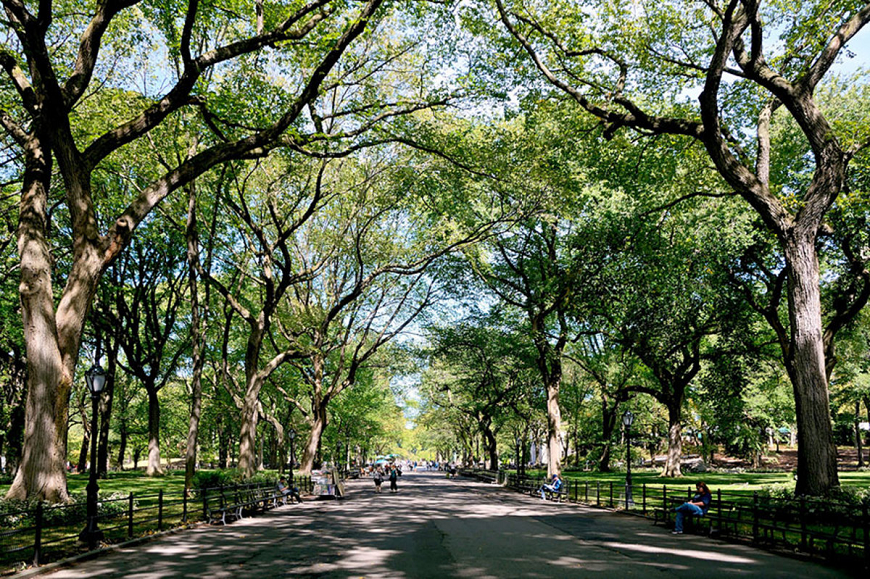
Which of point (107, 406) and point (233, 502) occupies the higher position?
point (107, 406)

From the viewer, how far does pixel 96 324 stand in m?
30.0

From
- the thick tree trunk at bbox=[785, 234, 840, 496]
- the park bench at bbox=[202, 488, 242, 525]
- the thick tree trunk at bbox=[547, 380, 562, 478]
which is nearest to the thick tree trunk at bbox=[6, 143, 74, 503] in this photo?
the park bench at bbox=[202, 488, 242, 525]

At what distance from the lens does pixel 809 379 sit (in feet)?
43.3

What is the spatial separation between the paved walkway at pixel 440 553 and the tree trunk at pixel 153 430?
21.0 metres

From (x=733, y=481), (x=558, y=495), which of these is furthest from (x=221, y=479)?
(x=733, y=481)

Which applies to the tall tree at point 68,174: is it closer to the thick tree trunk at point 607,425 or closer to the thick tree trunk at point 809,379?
the thick tree trunk at point 809,379

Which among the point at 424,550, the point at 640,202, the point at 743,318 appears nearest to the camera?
the point at 424,550

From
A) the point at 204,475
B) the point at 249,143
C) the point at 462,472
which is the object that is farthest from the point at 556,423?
the point at 462,472

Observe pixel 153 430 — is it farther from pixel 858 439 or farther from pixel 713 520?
pixel 858 439

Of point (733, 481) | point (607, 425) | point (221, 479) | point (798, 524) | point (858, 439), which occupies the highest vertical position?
point (798, 524)

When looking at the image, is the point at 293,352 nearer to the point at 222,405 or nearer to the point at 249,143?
the point at 249,143

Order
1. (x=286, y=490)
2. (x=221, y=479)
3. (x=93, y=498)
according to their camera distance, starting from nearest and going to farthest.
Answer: (x=93, y=498), (x=221, y=479), (x=286, y=490)

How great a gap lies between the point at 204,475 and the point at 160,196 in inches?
593

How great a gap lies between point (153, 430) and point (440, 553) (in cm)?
3074
